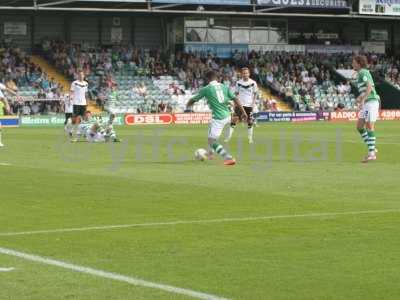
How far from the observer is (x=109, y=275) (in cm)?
873

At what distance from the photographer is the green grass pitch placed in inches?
332

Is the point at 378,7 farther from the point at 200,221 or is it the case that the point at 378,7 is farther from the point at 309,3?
the point at 200,221

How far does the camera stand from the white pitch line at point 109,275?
316 inches

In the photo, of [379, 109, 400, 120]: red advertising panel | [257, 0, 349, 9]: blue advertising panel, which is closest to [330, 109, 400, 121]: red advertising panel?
[379, 109, 400, 120]: red advertising panel

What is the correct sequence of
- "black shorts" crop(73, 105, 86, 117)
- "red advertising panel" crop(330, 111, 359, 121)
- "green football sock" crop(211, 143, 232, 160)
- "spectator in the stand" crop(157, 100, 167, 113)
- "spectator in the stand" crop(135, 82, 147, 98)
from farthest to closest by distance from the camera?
"red advertising panel" crop(330, 111, 359, 121) < "spectator in the stand" crop(135, 82, 147, 98) < "spectator in the stand" crop(157, 100, 167, 113) < "black shorts" crop(73, 105, 86, 117) < "green football sock" crop(211, 143, 232, 160)

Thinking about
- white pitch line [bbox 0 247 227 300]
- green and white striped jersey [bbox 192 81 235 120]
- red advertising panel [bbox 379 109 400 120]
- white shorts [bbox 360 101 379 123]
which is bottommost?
red advertising panel [bbox 379 109 400 120]

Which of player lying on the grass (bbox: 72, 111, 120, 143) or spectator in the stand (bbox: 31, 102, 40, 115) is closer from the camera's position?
player lying on the grass (bbox: 72, 111, 120, 143)

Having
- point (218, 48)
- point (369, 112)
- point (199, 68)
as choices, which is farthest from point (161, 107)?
point (369, 112)

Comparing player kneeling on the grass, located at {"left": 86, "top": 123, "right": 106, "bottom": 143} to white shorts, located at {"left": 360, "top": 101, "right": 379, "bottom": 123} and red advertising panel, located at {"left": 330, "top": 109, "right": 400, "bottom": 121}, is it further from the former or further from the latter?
red advertising panel, located at {"left": 330, "top": 109, "right": 400, "bottom": 121}

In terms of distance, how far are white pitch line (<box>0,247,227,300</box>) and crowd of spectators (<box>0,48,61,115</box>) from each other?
4083 cm

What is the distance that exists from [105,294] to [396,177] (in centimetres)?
1102

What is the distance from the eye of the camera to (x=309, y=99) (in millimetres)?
60688

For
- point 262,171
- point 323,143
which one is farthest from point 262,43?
point 262,171

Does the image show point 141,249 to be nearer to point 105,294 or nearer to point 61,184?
point 105,294
